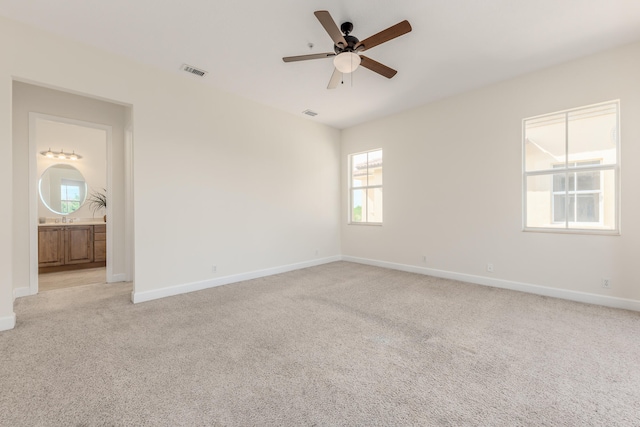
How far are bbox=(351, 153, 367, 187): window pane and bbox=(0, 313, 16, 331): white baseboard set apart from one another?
18.2ft

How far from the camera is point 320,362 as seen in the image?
210 centimetres

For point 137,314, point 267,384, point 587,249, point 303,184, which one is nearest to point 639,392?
point 587,249

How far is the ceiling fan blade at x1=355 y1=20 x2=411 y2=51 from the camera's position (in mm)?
2287

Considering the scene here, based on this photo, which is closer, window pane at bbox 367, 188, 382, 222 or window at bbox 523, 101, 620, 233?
window at bbox 523, 101, 620, 233

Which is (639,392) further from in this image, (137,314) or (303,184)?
(303,184)

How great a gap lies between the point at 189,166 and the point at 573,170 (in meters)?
5.27

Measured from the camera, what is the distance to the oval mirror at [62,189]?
226 inches

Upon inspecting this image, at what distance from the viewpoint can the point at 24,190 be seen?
3650mm

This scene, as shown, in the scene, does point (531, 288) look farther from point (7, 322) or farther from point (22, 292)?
point (22, 292)

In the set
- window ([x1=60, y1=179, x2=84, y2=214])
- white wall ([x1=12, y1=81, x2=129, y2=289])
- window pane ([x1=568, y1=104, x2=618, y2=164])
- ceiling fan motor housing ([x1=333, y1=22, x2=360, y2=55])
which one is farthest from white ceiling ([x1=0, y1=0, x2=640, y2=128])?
window ([x1=60, y1=179, x2=84, y2=214])

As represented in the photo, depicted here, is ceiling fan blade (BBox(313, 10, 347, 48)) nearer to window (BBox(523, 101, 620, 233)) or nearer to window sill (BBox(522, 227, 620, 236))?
window (BBox(523, 101, 620, 233))

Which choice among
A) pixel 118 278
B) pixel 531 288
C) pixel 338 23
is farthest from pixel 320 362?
pixel 118 278

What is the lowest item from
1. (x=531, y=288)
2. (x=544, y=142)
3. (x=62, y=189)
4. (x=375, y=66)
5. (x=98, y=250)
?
(x=531, y=288)

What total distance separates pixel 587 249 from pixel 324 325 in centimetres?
345
